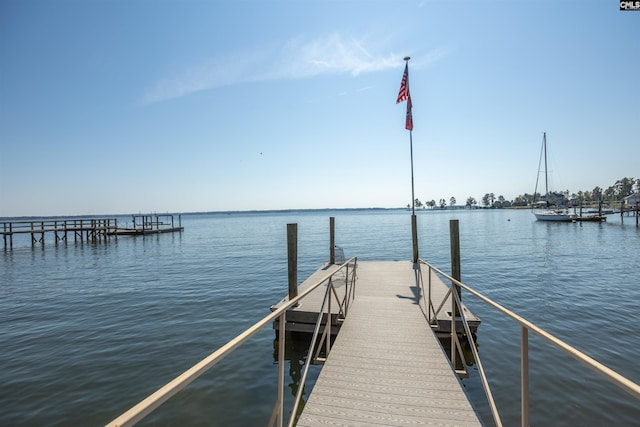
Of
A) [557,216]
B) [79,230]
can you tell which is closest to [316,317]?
[79,230]

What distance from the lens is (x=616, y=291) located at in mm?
12078

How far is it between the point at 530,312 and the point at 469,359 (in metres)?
4.48

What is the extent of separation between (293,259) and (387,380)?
4.07 m

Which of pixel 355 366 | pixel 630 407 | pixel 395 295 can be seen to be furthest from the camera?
pixel 395 295

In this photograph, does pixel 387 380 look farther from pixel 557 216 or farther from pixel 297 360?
pixel 557 216

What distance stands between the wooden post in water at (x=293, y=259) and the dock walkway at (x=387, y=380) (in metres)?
1.59

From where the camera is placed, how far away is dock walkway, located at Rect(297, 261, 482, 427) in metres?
3.46

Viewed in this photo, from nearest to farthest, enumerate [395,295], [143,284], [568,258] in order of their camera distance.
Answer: [395,295] → [143,284] → [568,258]

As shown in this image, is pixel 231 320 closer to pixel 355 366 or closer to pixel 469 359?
pixel 355 366

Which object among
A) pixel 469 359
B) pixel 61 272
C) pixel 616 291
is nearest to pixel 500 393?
pixel 469 359

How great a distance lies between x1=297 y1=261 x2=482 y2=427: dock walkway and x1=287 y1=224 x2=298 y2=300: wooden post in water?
1.59 metres

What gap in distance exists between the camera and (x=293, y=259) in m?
7.79

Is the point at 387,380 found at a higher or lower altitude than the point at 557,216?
lower

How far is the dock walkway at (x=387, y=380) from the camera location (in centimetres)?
346
